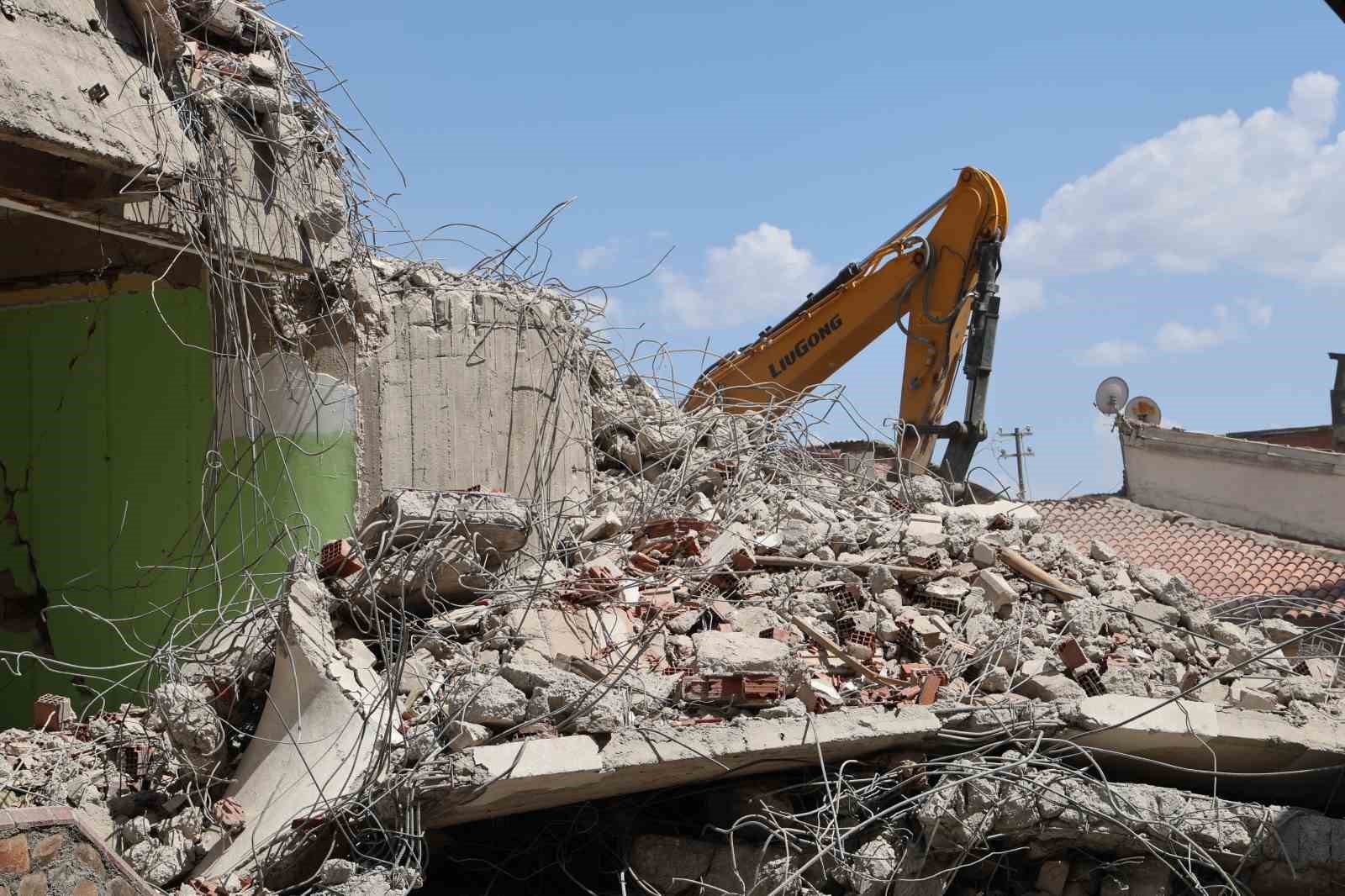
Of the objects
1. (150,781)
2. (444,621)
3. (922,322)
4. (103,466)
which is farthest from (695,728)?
(922,322)

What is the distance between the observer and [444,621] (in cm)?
552

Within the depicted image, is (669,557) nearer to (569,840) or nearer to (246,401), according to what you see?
(569,840)

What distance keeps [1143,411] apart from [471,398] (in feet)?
31.6

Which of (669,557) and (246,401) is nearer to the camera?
(246,401)

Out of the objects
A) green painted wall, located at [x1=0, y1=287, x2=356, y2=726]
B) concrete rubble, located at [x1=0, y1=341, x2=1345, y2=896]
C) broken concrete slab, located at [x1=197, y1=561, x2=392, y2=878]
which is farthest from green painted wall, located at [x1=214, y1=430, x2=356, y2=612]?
broken concrete slab, located at [x1=197, y1=561, x2=392, y2=878]

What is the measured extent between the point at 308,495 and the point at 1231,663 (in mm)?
4570

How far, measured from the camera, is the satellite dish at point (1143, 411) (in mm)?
13828

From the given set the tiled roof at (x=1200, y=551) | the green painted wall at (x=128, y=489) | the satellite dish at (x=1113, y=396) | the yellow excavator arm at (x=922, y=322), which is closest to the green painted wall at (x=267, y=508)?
the green painted wall at (x=128, y=489)

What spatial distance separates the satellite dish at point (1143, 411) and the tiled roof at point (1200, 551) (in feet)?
3.16

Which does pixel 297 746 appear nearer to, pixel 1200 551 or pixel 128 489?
pixel 128 489

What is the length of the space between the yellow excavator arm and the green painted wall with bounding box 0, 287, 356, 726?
5.13 m

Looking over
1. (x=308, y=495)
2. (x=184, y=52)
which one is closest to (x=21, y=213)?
(x=184, y=52)

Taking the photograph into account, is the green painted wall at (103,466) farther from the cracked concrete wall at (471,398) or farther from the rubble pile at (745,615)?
the rubble pile at (745,615)

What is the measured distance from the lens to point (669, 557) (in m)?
6.46
